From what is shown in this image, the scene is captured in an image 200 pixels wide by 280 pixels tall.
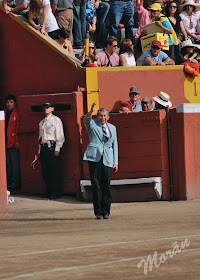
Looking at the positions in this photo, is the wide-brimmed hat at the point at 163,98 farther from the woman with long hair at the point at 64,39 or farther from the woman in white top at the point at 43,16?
the woman in white top at the point at 43,16

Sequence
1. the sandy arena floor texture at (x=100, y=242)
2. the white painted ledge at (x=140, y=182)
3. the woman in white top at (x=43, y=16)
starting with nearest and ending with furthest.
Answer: the sandy arena floor texture at (x=100, y=242) → the white painted ledge at (x=140, y=182) → the woman in white top at (x=43, y=16)

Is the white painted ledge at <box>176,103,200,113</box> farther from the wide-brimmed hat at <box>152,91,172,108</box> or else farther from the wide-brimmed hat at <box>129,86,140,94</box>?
the wide-brimmed hat at <box>129,86,140,94</box>

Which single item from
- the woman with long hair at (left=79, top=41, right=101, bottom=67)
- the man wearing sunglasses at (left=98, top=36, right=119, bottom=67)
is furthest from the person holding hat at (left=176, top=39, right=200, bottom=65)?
the woman with long hair at (left=79, top=41, right=101, bottom=67)

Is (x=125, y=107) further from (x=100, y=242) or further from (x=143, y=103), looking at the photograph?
(x=100, y=242)

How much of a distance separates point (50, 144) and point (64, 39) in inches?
92.0

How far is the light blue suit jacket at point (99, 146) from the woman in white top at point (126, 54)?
4.18m

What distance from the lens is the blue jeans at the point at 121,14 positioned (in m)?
16.9

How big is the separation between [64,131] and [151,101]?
162 cm

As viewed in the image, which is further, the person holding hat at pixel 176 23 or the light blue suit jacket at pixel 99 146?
the person holding hat at pixel 176 23

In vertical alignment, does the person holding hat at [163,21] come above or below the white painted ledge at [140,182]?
above

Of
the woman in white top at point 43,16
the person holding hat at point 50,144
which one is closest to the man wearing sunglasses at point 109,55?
the woman in white top at point 43,16

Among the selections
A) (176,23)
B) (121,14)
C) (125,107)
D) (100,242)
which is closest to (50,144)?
(125,107)

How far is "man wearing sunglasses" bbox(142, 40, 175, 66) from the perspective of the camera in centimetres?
1552

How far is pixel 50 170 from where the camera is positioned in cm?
1428
